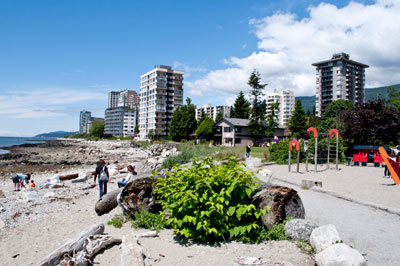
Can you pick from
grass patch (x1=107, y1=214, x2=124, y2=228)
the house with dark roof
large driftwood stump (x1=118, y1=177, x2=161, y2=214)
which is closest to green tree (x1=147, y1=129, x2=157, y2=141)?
the house with dark roof

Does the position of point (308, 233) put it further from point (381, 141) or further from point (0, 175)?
point (0, 175)

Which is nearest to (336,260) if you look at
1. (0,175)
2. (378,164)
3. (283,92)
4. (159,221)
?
(159,221)

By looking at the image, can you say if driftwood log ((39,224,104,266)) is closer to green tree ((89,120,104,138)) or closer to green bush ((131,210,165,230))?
green bush ((131,210,165,230))

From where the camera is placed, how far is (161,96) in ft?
314

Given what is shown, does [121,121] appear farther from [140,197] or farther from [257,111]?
[140,197]

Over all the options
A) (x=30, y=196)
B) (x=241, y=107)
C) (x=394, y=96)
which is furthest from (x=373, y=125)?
(x=241, y=107)

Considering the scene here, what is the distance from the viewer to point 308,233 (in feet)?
18.0

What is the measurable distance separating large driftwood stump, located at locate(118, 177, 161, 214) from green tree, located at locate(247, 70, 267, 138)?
4503 cm

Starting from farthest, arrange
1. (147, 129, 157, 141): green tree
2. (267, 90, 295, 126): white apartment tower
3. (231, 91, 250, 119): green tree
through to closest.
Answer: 1. (267, 90, 295, 126): white apartment tower
2. (147, 129, 157, 141): green tree
3. (231, 91, 250, 119): green tree

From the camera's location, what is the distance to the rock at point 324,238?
15.8 ft

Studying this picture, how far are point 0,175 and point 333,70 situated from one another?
113925 mm

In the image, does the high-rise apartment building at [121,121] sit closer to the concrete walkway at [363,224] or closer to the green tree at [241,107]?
the green tree at [241,107]

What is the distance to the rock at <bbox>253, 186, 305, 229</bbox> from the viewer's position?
595 cm

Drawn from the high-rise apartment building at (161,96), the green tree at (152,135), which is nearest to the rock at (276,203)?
the green tree at (152,135)
